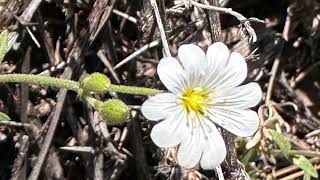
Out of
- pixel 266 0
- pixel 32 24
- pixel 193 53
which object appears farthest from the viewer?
pixel 266 0

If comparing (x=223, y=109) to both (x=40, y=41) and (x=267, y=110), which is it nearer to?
(x=267, y=110)

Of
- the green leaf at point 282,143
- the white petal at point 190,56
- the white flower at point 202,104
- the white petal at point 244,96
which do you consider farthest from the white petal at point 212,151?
the green leaf at point 282,143

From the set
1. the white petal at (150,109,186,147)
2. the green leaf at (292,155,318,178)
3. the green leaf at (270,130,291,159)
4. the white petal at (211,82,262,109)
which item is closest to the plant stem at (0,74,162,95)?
the white petal at (150,109,186,147)

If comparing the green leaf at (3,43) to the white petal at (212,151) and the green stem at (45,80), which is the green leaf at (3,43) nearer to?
the green stem at (45,80)

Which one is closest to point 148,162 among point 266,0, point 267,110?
point 267,110

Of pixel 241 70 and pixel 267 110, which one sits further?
pixel 267 110

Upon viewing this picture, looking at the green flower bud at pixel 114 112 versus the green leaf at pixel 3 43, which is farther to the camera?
the green leaf at pixel 3 43

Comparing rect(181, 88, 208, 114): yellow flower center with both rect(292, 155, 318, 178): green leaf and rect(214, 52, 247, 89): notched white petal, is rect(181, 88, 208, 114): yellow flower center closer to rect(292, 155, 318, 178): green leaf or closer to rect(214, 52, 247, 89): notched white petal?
rect(214, 52, 247, 89): notched white petal
